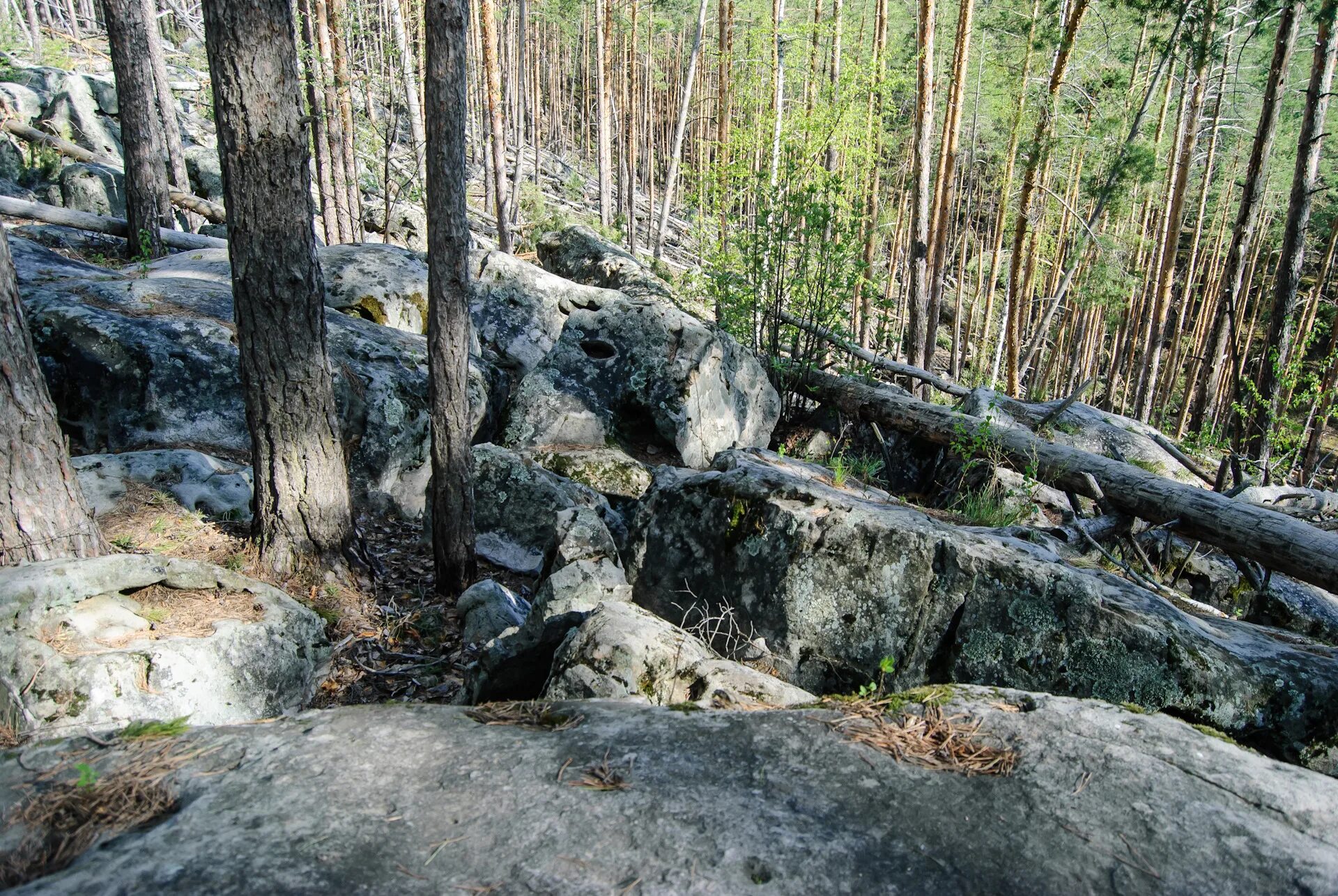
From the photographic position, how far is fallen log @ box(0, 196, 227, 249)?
30.7 ft

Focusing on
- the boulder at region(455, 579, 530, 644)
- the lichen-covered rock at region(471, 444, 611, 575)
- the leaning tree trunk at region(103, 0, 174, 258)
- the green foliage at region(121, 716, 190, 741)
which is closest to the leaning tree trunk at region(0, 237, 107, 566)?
the green foliage at region(121, 716, 190, 741)

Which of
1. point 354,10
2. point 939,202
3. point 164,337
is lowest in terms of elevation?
point 164,337

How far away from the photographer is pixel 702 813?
1.91m

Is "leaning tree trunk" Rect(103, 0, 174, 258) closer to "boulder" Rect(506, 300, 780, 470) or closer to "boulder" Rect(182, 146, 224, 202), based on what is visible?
"boulder" Rect(506, 300, 780, 470)

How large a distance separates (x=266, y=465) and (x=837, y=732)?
13.3 feet

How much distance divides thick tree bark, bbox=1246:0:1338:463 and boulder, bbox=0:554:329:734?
10.9 m

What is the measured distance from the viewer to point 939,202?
15.6m

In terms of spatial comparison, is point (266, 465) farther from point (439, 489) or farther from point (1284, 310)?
point (1284, 310)

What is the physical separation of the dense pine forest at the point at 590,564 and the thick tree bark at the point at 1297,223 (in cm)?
6

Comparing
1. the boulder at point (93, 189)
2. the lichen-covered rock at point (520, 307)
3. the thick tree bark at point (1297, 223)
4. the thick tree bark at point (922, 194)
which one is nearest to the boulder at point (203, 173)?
the boulder at point (93, 189)

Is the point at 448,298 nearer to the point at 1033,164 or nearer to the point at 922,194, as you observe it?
the point at 922,194

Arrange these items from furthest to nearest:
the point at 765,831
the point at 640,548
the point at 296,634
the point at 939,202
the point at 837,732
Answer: the point at 939,202 < the point at 640,548 < the point at 296,634 < the point at 837,732 < the point at 765,831

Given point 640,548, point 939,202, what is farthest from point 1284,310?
point 640,548

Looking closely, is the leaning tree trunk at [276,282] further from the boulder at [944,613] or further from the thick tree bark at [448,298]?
the boulder at [944,613]
